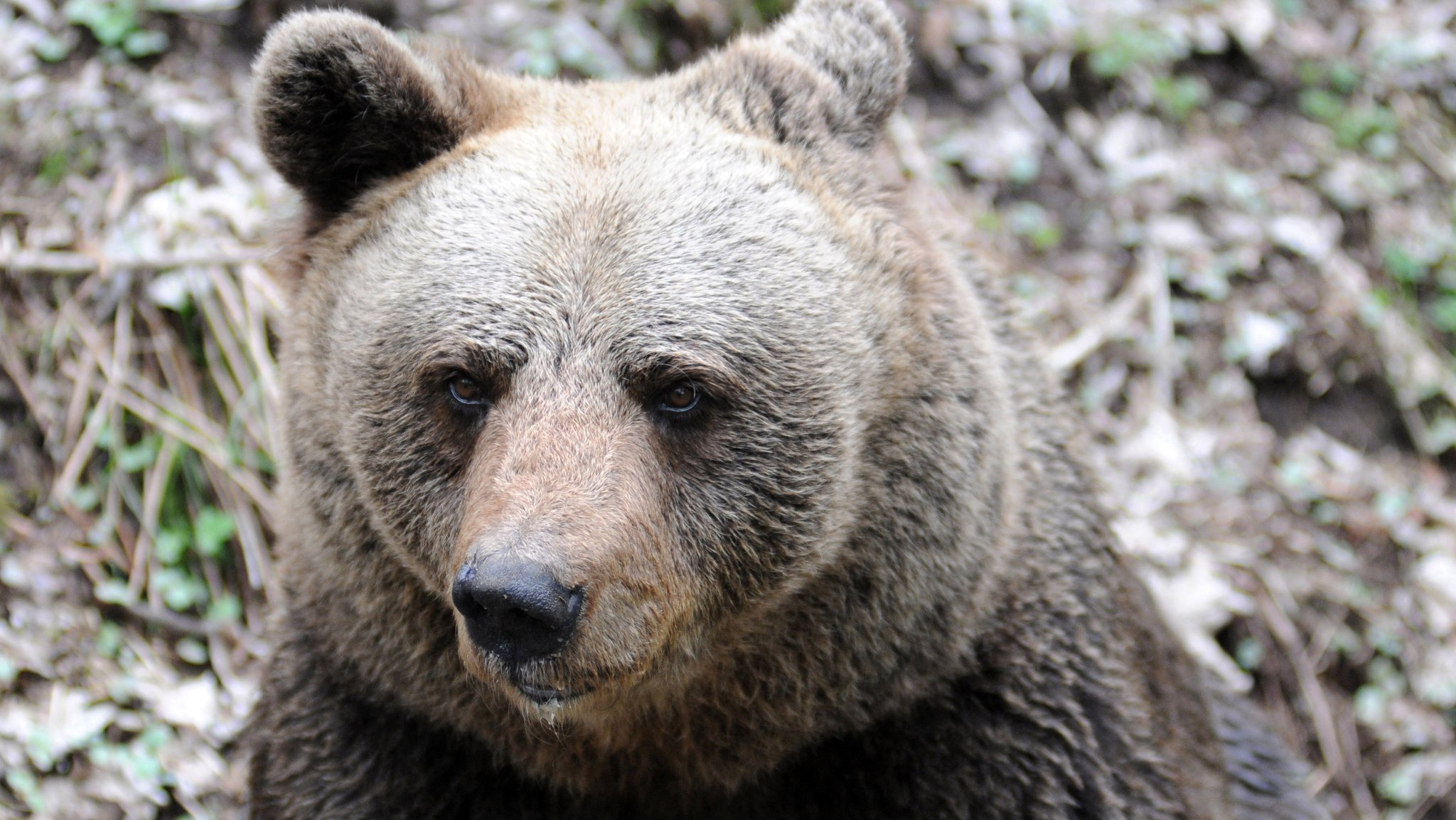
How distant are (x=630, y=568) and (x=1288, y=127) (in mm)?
6848

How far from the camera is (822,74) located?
381cm

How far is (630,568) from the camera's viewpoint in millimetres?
3055

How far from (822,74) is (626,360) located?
1149 mm

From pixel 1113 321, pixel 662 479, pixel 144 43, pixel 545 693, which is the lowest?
pixel 1113 321

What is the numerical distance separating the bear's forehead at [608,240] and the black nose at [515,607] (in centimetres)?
64

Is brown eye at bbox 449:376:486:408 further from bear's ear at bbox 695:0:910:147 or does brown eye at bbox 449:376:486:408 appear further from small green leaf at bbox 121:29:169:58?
small green leaf at bbox 121:29:169:58

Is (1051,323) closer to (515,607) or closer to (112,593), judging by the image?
(112,593)

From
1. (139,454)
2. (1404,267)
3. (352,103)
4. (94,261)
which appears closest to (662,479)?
(352,103)

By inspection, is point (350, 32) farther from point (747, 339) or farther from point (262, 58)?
point (747, 339)

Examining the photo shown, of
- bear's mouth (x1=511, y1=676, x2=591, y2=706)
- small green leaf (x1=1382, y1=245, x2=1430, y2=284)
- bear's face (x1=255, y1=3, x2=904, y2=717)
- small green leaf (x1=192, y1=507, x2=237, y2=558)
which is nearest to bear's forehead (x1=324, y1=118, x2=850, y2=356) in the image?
bear's face (x1=255, y1=3, x2=904, y2=717)

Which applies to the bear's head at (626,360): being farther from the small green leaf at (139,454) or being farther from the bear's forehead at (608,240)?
the small green leaf at (139,454)

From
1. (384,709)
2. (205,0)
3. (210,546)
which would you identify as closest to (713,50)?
(384,709)

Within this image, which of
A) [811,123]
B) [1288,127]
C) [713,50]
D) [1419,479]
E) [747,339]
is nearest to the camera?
[747,339]

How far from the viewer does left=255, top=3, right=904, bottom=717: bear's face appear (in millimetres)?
3062
